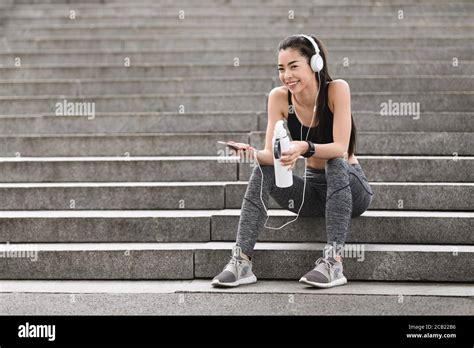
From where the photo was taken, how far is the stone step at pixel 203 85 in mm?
6102

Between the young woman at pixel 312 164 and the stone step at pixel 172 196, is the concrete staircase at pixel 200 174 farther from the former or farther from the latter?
the young woman at pixel 312 164

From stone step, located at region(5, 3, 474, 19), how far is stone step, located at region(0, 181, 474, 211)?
4427mm

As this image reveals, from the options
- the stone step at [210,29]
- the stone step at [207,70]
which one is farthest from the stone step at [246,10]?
the stone step at [207,70]

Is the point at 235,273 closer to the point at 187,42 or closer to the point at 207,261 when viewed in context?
the point at 207,261

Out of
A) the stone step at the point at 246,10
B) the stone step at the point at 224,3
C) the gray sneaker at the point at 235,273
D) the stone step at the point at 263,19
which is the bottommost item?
the gray sneaker at the point at 235,273

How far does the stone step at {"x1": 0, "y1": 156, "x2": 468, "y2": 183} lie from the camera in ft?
15.4

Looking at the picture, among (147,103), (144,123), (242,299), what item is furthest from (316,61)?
(147,103)

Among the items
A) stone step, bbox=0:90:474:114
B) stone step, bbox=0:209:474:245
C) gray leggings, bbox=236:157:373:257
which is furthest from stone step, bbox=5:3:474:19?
gray leggings, bbox=236:157:373:257

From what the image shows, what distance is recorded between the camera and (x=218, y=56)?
7.26 metres

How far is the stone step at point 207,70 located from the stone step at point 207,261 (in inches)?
110
